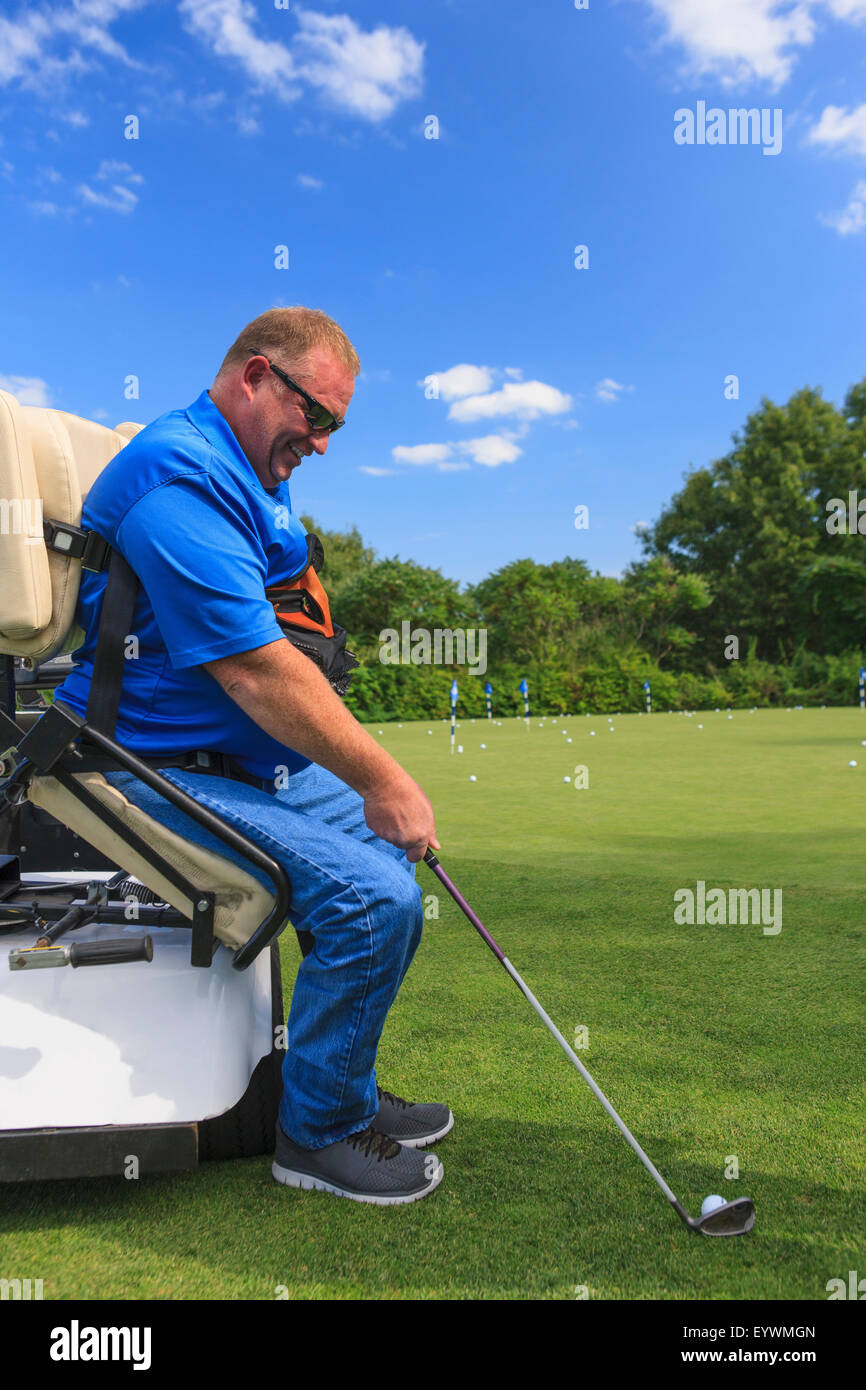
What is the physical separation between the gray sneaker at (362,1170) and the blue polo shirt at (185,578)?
82 centimetres

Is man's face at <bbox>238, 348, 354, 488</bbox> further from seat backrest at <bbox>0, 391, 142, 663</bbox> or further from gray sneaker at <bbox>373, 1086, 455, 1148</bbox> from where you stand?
gray sneaker at <bbox>373, 1086, 455, 1148</bbox>

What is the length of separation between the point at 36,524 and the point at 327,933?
98 centimetres

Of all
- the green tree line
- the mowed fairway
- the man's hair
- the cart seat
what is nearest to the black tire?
the mowed fairway

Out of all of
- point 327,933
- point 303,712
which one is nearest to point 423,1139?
point 327,933

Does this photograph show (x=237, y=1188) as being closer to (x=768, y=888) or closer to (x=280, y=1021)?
(x=280, y=1021)

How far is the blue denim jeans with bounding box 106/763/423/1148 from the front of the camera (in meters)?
1.90

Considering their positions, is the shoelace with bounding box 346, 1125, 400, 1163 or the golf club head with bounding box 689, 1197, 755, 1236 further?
the shoelace with bounding box 346, 1125, 400, 1163

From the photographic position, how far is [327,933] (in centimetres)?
192

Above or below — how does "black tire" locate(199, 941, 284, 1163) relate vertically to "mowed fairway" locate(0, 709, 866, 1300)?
above

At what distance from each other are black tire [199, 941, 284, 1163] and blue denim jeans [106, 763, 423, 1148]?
0.13 metres

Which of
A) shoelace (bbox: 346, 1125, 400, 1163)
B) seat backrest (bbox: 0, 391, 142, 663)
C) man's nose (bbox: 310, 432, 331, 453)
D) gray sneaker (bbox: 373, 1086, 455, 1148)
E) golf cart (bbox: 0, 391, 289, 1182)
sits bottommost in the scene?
gray sneaker (bbox: 373, 1086, 455, 1148)

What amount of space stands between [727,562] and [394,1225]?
1653 inches

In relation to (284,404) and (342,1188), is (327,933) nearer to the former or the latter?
(342,1188)

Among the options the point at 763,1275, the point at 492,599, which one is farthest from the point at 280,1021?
the point at 492,599
